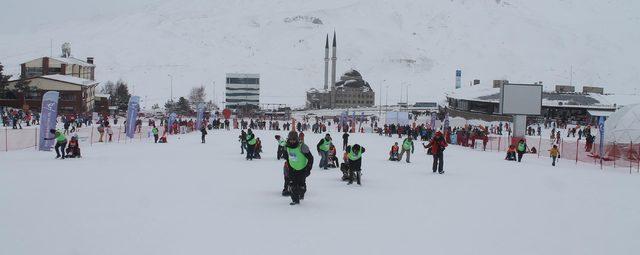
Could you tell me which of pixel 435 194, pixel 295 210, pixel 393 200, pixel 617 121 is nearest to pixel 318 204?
pixel 295 210

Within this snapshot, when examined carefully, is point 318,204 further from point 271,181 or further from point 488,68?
point 488,68

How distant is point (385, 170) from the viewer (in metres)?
16.2

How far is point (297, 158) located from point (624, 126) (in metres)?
28.2

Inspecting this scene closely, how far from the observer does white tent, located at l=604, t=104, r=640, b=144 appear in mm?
31034

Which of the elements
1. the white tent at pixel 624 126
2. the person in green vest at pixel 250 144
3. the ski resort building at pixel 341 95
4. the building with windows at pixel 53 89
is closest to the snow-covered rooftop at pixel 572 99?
the white tent at pixel 624 126

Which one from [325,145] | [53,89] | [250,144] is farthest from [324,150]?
[53,89]

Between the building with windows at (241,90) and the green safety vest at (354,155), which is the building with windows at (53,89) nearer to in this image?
the building with windows at (241,90)

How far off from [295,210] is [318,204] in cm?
72

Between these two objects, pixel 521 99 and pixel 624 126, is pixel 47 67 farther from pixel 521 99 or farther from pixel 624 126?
pixel 624 126

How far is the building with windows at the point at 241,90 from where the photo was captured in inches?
4240

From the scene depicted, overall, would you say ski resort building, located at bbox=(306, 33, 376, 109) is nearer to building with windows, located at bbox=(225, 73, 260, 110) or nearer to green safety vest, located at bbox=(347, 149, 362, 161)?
building with windows, located at bbox=(225, 73, 260, 110)

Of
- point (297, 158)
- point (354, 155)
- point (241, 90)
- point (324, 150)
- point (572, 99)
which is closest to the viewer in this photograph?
point (297, 158)

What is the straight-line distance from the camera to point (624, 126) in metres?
32.8

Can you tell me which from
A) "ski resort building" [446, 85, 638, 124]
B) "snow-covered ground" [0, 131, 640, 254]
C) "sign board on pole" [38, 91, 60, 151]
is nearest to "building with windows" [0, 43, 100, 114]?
"sign board on pole" [38, 91, 60, 151]
